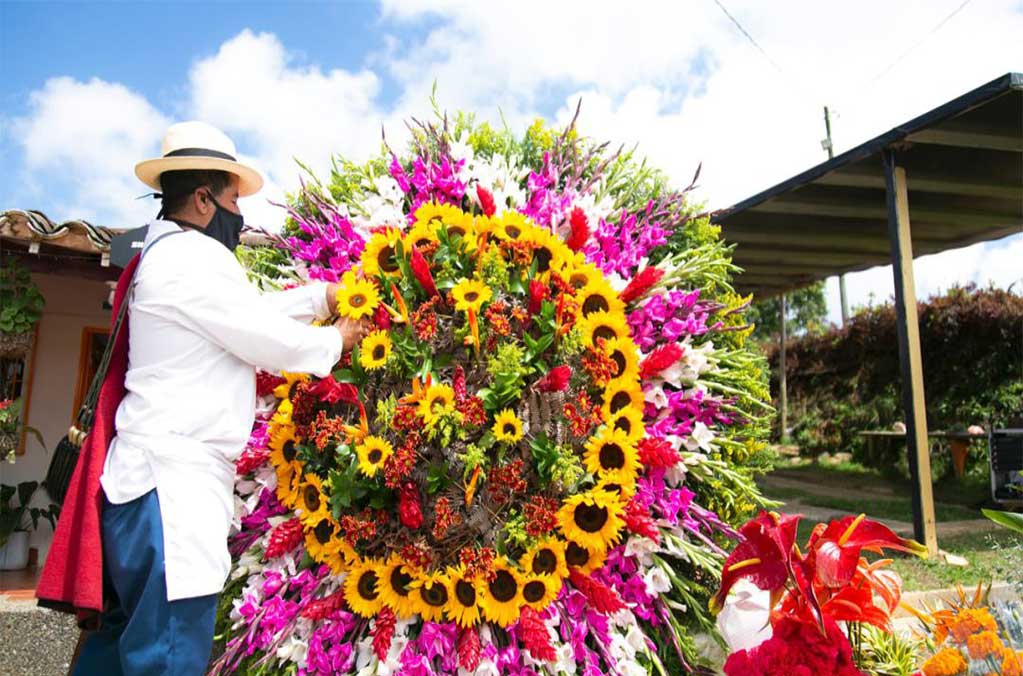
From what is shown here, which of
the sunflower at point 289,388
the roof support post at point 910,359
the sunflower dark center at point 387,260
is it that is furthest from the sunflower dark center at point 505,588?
the roof support post at point 910,359

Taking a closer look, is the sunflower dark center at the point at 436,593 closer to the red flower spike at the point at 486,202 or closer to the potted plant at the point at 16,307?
the red flower spike at the point at 486,202

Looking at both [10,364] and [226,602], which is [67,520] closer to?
[226,602]

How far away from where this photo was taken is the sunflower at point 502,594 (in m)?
2.28

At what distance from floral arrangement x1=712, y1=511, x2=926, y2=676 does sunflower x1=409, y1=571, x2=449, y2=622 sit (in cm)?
91

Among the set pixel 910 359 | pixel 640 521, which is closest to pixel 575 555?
pixel 640 521

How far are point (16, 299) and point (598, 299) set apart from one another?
668 cm

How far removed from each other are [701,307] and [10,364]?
26.0 ft

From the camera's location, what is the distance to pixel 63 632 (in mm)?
5270

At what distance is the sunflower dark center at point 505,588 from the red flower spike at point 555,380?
1.88ft

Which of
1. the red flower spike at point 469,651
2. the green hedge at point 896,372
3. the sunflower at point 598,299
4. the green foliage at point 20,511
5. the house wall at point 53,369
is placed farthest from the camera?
the green hedge at point 896,372

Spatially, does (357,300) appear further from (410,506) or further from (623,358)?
(623,358)

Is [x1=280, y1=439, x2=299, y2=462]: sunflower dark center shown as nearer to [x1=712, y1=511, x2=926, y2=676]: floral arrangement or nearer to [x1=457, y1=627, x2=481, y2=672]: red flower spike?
[x1=457, y1=627, x2=481, y2=672]: red flower spike

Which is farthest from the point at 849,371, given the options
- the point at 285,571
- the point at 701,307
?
the point at 285,571


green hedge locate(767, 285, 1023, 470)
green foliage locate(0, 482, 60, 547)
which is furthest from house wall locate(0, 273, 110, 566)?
green hedge locate(767, 285, 1023, 470)
